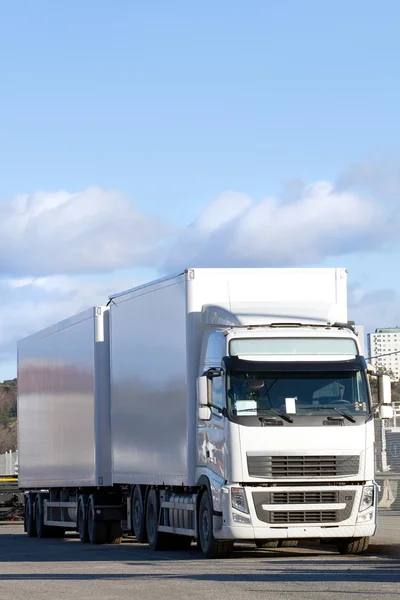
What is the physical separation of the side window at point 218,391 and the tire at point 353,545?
2.86 m

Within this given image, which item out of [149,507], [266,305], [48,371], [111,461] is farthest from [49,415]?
[266,305]

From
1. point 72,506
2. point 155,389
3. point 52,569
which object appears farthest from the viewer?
point 72,506

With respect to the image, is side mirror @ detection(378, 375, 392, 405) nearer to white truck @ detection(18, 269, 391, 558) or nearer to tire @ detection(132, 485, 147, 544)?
white truck @ detection(18, 269, 391, 558)

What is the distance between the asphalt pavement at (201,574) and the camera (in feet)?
50.2

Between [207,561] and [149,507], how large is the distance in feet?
12.5

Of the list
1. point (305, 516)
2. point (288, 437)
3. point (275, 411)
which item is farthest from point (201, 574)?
point (275, 411)

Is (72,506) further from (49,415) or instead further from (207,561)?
(207,561)

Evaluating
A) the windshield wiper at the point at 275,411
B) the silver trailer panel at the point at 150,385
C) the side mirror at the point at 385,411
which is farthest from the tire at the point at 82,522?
the side mirror at the point at 385,411

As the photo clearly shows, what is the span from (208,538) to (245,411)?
2.03m

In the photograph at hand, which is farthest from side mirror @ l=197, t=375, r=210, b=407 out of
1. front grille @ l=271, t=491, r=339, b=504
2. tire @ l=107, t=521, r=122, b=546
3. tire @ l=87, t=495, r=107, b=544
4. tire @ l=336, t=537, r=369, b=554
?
tire @ l=107, t=521, r=122, b=546

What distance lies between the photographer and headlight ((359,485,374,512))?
66.8 ft

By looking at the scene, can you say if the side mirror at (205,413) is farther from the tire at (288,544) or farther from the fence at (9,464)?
the fence at (9,464)

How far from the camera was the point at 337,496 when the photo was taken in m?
20.3

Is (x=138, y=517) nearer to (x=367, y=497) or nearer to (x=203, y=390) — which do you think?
(x=203, y=390)
